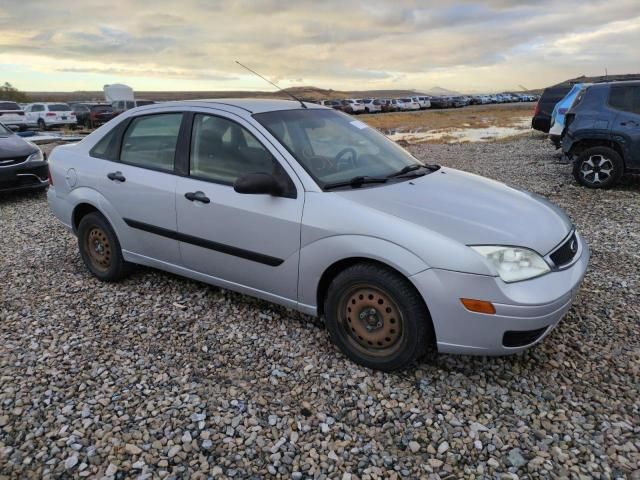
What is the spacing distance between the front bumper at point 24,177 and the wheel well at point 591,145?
9.23 meters

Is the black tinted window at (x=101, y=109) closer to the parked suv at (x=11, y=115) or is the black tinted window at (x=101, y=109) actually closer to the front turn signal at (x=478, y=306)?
the parked suv at (x=11, y=115)

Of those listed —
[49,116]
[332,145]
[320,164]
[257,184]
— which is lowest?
[49,116]

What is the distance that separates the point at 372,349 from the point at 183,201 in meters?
1.80

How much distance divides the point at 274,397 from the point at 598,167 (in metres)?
7.60

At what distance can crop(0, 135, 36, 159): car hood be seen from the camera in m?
8.00

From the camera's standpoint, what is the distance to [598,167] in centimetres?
829

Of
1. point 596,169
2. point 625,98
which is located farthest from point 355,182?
point 625,98

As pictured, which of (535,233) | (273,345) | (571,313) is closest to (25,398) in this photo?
(273,345)

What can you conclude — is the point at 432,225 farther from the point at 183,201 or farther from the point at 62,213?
the point at 62,213

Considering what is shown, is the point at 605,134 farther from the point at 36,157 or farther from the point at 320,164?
the point at 36,157

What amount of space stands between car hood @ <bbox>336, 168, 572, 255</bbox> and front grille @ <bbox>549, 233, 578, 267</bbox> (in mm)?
51

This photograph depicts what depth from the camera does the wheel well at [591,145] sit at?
319 inches

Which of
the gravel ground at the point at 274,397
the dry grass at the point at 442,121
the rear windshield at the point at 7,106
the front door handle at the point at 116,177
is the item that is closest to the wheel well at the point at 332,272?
the gravel ground at the point at 274,397

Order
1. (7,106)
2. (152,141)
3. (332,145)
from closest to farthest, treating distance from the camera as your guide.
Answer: (332,145), (152,141), (7,106)
